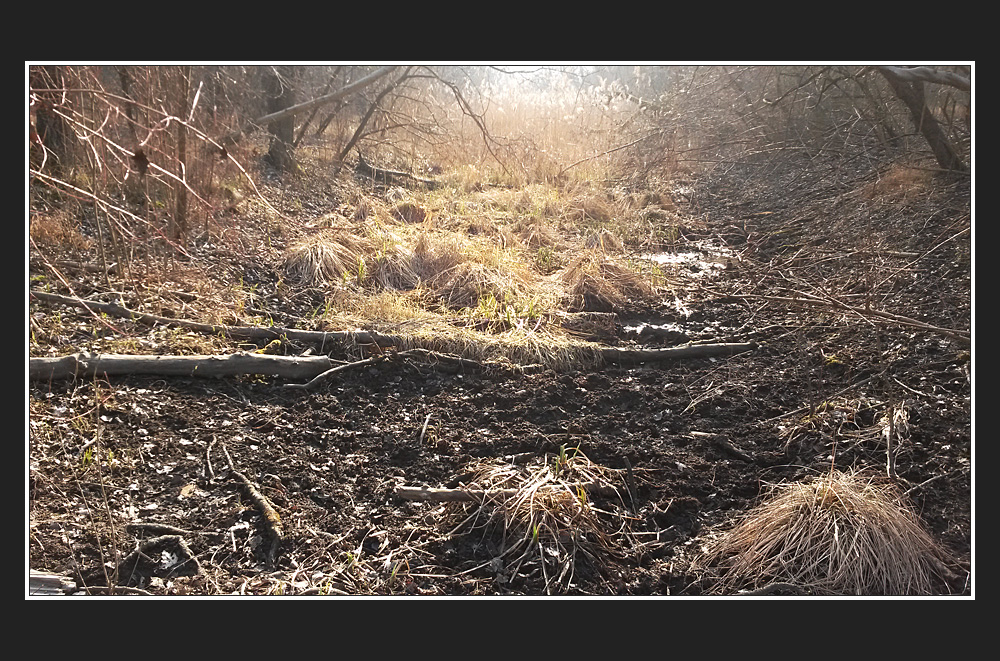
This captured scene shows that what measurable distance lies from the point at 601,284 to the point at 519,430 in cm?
116

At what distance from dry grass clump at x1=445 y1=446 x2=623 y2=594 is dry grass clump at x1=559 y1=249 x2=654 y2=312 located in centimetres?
122

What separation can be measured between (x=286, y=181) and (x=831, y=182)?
286 centimetres

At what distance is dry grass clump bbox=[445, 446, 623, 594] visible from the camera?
2.04m

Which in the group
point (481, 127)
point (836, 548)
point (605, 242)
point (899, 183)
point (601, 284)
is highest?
point (481, 127)

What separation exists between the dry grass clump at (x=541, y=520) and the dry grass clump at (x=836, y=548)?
313 mm

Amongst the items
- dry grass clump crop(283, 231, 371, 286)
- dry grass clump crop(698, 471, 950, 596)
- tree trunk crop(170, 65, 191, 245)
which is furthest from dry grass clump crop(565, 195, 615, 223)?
dry grass clump crop(698, 471, 950, 596)

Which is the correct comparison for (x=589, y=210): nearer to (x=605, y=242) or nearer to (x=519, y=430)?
(x=605, y=242)

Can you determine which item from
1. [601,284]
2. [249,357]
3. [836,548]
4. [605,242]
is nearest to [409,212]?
[605,242]

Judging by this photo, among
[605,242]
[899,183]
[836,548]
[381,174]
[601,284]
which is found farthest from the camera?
[381,174]

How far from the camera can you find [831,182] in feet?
12.1

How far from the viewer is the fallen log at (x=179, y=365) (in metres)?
2.57

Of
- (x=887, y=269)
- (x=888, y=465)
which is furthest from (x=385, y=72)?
(x=888, y=465)

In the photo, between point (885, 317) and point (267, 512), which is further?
point (885, 317)

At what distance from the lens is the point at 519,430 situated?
2627mm
